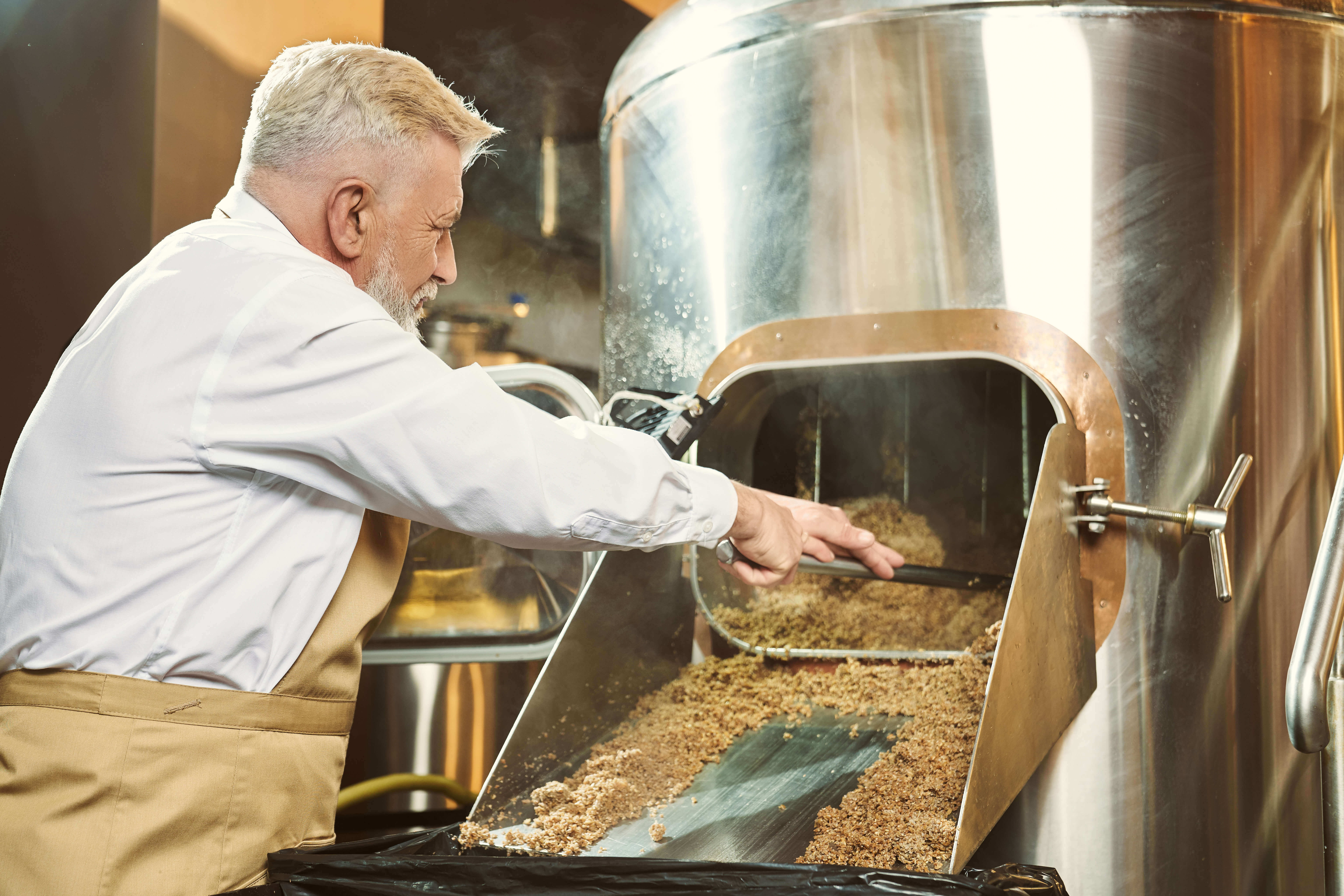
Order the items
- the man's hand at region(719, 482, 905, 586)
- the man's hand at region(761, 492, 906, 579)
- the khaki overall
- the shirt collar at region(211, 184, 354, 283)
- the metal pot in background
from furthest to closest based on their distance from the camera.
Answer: the metal pot in background
the man's hand at region(761, 492, 906, 579)
the man's hand at region(719, 482, 905, 586)
the shirt collar at region(211, 184, 354, 283)
the khaki overall

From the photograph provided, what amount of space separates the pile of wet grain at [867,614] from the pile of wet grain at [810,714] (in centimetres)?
5

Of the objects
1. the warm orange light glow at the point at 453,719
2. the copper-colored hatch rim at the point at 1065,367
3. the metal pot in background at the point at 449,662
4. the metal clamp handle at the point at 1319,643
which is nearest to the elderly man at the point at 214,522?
the copper-colored hatch rim at the point at 1065,367

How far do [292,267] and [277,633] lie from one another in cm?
32

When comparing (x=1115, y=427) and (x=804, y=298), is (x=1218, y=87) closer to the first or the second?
(x=1115, y=427)

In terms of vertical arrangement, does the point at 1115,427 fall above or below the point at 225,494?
above

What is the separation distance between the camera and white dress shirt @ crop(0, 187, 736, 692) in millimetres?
830

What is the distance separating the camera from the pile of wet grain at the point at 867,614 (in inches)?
61.4

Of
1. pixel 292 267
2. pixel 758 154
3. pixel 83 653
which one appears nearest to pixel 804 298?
pixel 758 154

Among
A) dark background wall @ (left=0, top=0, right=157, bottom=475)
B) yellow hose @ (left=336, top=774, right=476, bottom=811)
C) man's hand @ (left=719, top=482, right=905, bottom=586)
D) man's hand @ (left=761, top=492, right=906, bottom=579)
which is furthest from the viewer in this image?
yellow hose @ (left=336, top=774, right=476, bottom=811)

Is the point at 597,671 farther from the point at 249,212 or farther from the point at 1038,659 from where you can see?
the point at 249,212

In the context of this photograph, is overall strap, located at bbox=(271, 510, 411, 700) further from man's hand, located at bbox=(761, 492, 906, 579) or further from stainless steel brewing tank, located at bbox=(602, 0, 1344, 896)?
stainless steel brewing tank, located at bbox=(602, 0, 1344, 896)

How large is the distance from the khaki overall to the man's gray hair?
484 mm

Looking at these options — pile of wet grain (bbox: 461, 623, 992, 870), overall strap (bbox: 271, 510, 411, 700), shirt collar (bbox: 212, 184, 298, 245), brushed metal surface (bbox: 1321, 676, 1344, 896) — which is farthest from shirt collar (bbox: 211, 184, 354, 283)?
brushed metal surface (bbox: 1321, 676, 1344, 896)

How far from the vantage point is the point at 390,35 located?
2.47 metres
